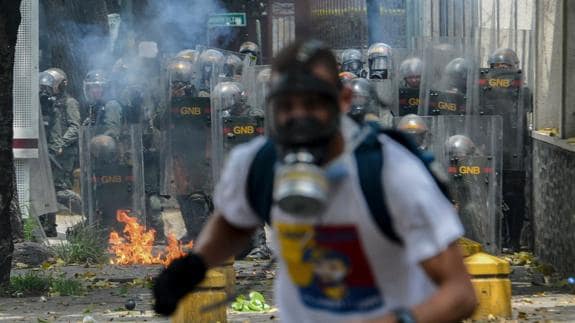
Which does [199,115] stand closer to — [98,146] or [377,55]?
[98,146]

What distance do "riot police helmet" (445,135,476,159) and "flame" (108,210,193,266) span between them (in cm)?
307

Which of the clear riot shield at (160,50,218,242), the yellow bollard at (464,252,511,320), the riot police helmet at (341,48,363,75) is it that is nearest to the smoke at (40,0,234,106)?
the riot police helmet at (341,48,363,75)

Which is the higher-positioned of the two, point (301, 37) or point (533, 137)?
point (301, 37)

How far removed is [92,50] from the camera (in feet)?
82.8

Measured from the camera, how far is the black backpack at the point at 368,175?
129 inches

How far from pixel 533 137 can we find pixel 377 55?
478cm

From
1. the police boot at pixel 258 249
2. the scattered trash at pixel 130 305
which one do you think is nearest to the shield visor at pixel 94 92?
the police boot at pixel 258 249

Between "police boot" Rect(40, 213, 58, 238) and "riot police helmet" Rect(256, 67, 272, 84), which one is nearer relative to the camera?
"police boot" Rect(40, 213, 58, 238)

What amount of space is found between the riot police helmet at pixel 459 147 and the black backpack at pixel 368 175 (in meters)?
10.9

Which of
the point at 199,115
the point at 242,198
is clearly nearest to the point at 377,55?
the point at 199,115

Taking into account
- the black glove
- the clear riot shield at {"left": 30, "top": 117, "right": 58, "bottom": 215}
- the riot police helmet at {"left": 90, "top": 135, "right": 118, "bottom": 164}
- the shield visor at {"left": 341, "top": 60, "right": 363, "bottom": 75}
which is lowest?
the clear riot shield at {"left": 30, "top": 117, "right": 58, "bottom": 215}

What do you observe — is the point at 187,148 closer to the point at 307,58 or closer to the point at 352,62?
the point at 352,62

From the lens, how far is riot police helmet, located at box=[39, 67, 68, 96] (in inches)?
762

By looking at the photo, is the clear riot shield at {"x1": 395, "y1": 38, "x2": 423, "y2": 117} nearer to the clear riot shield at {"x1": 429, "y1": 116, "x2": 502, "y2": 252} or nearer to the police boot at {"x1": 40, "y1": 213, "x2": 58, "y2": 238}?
the clear riot shield at {"x1": 429, "y1": 116, "x2": 502, "y2": 252}
